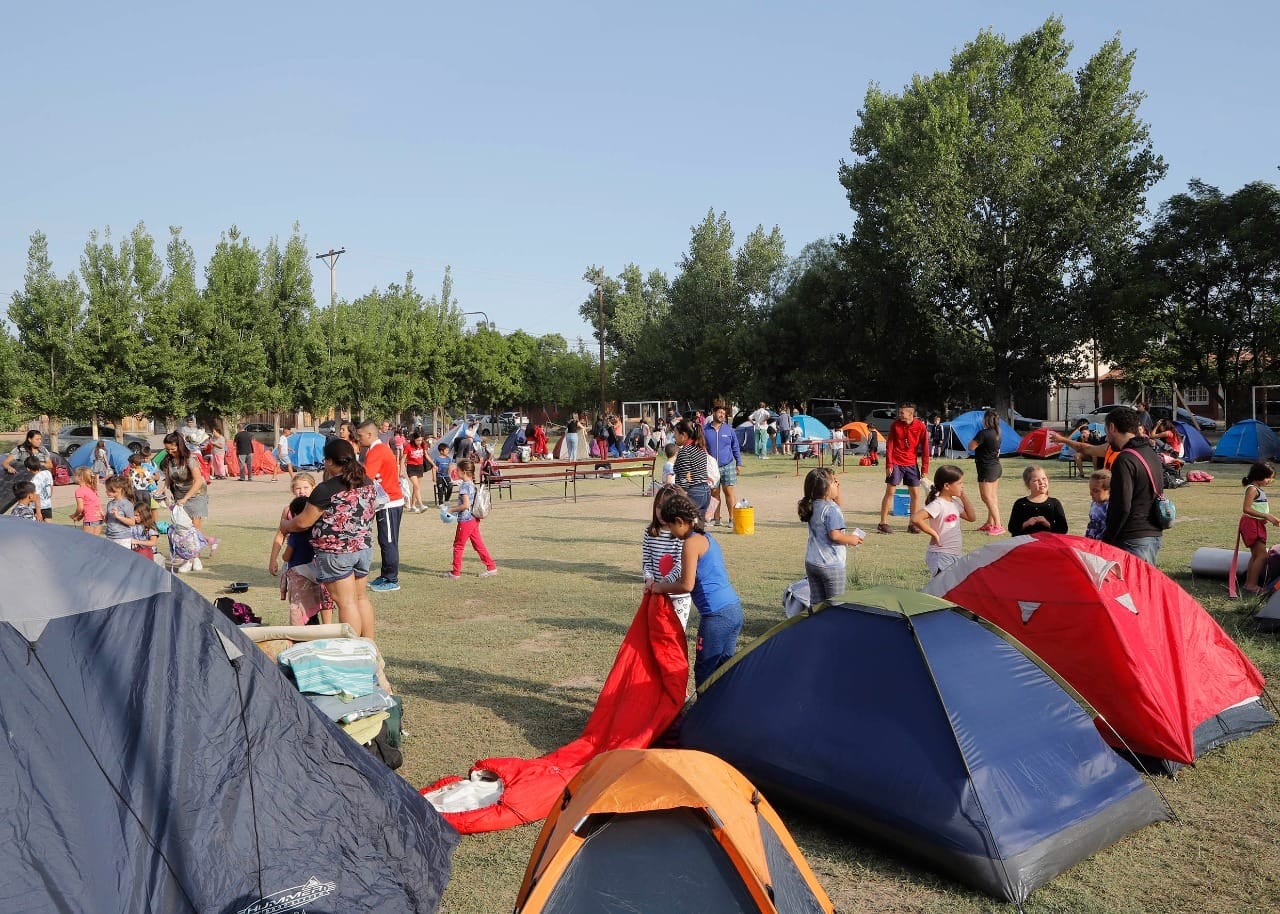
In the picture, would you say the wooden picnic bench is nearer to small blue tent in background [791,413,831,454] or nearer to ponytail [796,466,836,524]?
ponytail [796,466,836,524]

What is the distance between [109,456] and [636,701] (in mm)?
28083

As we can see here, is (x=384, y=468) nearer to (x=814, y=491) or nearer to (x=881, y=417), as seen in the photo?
(x=814, y=491)

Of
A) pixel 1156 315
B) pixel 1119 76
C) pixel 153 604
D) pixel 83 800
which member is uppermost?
pixel 1119 76

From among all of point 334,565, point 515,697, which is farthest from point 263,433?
point 515,697

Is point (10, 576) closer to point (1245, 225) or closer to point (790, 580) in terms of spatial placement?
point (790, 580)

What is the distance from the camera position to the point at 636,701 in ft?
20.1

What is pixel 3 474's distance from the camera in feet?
45.1

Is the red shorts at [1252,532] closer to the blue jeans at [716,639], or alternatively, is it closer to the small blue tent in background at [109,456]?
the blue jeans at [716,639]

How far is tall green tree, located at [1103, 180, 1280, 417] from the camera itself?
32.0m

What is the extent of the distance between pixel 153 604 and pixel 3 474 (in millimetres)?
11484

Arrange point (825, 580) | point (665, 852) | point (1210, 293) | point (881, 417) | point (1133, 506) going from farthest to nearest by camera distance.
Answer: point (881, 417), point (1210, 293), point (825, 580), point (1133, 506), point (665, 852)

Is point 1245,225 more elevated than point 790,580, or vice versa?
point 1245,225

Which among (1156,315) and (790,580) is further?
(1156,315)

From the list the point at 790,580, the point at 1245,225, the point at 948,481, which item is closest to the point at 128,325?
the point at 790,580
